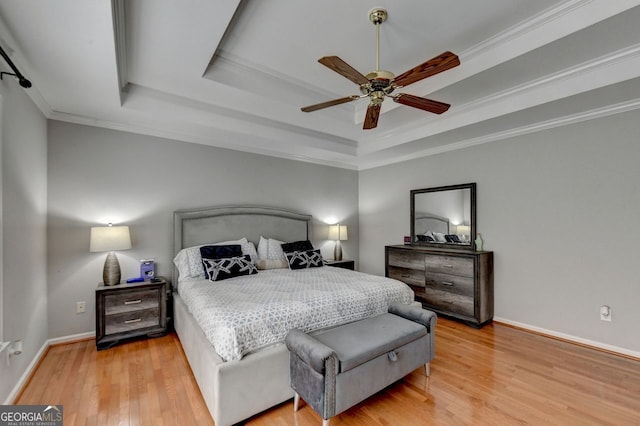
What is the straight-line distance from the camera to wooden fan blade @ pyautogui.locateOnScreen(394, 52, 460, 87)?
1.69 meters

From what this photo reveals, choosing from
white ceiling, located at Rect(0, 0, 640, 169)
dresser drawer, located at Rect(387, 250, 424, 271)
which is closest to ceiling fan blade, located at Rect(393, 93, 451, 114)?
white ceiling, located at Rect(0, 0, 640, 169)

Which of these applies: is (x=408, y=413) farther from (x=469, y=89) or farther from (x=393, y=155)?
(x=393, y=155)

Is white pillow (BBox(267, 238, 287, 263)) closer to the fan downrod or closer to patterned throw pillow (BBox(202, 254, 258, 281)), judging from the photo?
patterned throw pillow (BBox(202, 254, 258, 281))

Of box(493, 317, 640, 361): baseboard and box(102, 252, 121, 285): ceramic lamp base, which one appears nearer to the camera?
box(493, 317, 640, 361): baseboard

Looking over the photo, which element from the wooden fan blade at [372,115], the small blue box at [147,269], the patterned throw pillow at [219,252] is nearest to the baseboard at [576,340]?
the wooden fan blade at [372,115]

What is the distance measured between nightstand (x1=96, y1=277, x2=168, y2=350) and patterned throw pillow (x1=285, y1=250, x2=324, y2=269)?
1.55 metres

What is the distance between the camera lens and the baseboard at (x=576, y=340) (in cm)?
276

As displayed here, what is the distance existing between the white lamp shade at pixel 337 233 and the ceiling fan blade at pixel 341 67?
10.8ft

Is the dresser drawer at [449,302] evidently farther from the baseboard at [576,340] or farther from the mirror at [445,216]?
the mirror at [445,216]

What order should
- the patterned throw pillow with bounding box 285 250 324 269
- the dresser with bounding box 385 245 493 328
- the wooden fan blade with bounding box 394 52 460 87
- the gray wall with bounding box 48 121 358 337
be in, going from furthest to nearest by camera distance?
the patterned throw pillow with bounding box 285 250 324 269 → the dresser with bounding box 385 245 493 328 → the gray wall with bounding box 48 121 358 337 → the wooden fan blade with bounding box 394 52 460 87

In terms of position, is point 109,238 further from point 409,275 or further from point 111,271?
point 409,275

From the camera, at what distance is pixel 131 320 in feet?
9.85

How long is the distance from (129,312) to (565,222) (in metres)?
4.86

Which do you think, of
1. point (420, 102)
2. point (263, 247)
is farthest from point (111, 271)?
point (420, 102)
